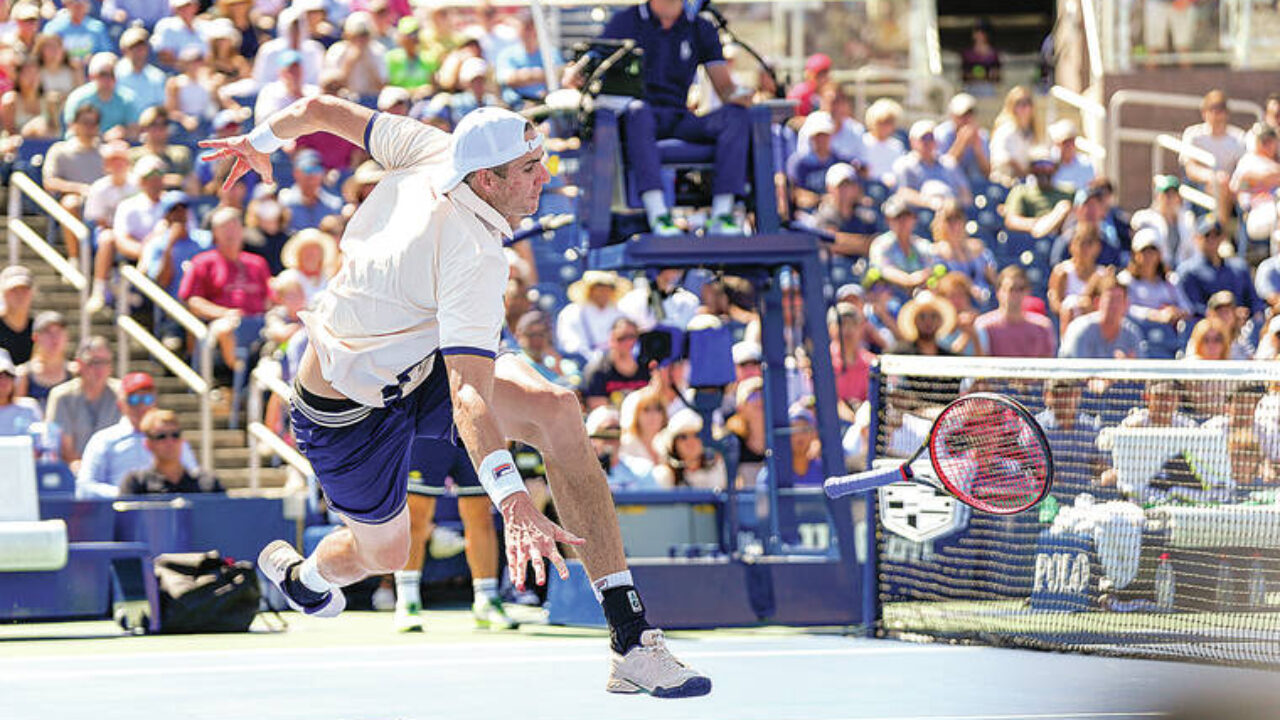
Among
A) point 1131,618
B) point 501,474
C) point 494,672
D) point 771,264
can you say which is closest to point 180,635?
point 494,672

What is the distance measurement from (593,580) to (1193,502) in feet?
16.2

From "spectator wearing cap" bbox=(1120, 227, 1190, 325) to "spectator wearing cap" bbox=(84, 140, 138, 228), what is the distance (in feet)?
22.5

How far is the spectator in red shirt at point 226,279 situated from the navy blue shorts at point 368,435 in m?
7.11

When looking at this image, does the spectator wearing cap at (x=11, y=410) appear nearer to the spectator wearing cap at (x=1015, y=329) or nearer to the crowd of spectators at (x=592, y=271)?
the crowd of spectators at (x=592, y=271)

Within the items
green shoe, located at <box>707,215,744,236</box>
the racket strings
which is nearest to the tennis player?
the racket strings

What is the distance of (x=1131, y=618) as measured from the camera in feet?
34.0

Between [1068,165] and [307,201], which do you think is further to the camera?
[1068,165]

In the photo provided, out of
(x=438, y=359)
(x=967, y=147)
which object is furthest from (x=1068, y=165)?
(x=438, y=359)

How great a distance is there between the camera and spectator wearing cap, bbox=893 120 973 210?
16688 mm

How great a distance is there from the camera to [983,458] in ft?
26.7

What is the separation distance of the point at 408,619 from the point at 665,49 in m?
3.16

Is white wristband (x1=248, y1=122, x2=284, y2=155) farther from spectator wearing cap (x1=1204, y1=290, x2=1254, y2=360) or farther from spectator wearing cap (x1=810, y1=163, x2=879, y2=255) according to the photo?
spectator wearing cap (x1=810, y1=163, x2=879, y2=255)

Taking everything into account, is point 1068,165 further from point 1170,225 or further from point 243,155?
point 243,155

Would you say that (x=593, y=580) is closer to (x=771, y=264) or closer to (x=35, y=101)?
(x=771, y=264)
